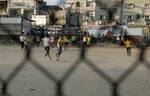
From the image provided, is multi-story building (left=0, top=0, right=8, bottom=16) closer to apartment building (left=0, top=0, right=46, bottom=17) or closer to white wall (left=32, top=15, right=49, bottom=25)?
apartment building (left=0, top=0, right=46, bottom=17)

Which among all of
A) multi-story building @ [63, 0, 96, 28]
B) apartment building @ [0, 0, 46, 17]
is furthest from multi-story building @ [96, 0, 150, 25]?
apartment building @ [0, 0, 46, 17]

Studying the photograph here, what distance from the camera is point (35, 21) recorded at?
141cm

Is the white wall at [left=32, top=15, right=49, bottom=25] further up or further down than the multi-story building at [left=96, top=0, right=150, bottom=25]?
further down

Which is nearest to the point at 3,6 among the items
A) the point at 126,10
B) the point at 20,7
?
the point at 20,7

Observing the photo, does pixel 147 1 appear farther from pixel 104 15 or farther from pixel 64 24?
pixel 64 24

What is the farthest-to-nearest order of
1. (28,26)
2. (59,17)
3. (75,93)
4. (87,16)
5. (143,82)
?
(143,82) → (75,93) → (28,26) → (59,17) → (87,16)

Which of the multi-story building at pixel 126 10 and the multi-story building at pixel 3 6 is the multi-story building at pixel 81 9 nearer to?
the multi-story building at pixel 126 10

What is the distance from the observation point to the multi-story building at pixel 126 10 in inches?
45.8

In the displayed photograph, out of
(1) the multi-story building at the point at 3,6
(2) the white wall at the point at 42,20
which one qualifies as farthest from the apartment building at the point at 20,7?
(2) the white wall at the point at 42,20

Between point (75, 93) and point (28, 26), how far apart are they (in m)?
3.78

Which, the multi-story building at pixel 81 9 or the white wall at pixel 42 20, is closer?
the multi-story building at pixel 81 9

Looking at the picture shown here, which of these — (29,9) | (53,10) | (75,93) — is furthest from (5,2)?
(75,93)

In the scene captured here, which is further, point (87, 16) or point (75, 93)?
point (75, 93)

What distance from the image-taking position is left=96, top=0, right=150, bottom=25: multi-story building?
45.8 inches
